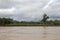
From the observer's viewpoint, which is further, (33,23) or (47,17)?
(33,23)

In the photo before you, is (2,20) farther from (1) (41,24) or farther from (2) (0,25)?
(1) (41,24)

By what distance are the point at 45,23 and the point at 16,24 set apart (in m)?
10.9

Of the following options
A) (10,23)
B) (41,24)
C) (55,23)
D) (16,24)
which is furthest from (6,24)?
(55,23)

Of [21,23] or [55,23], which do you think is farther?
[21,23]

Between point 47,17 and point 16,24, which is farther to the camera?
point 16,24

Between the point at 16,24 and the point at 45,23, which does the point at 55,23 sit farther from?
the point at 16,24

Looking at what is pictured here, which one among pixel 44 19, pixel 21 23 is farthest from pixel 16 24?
pixel 44 19

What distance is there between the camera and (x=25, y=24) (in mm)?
69000

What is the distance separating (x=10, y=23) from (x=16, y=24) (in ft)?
20.1

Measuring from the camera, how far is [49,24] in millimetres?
65000

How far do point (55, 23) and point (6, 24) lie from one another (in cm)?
1581

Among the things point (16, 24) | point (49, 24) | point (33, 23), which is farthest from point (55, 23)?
point (16, 24)

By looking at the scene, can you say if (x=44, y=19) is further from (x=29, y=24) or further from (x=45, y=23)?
(x=29, y=24)

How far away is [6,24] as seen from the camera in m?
62.7
